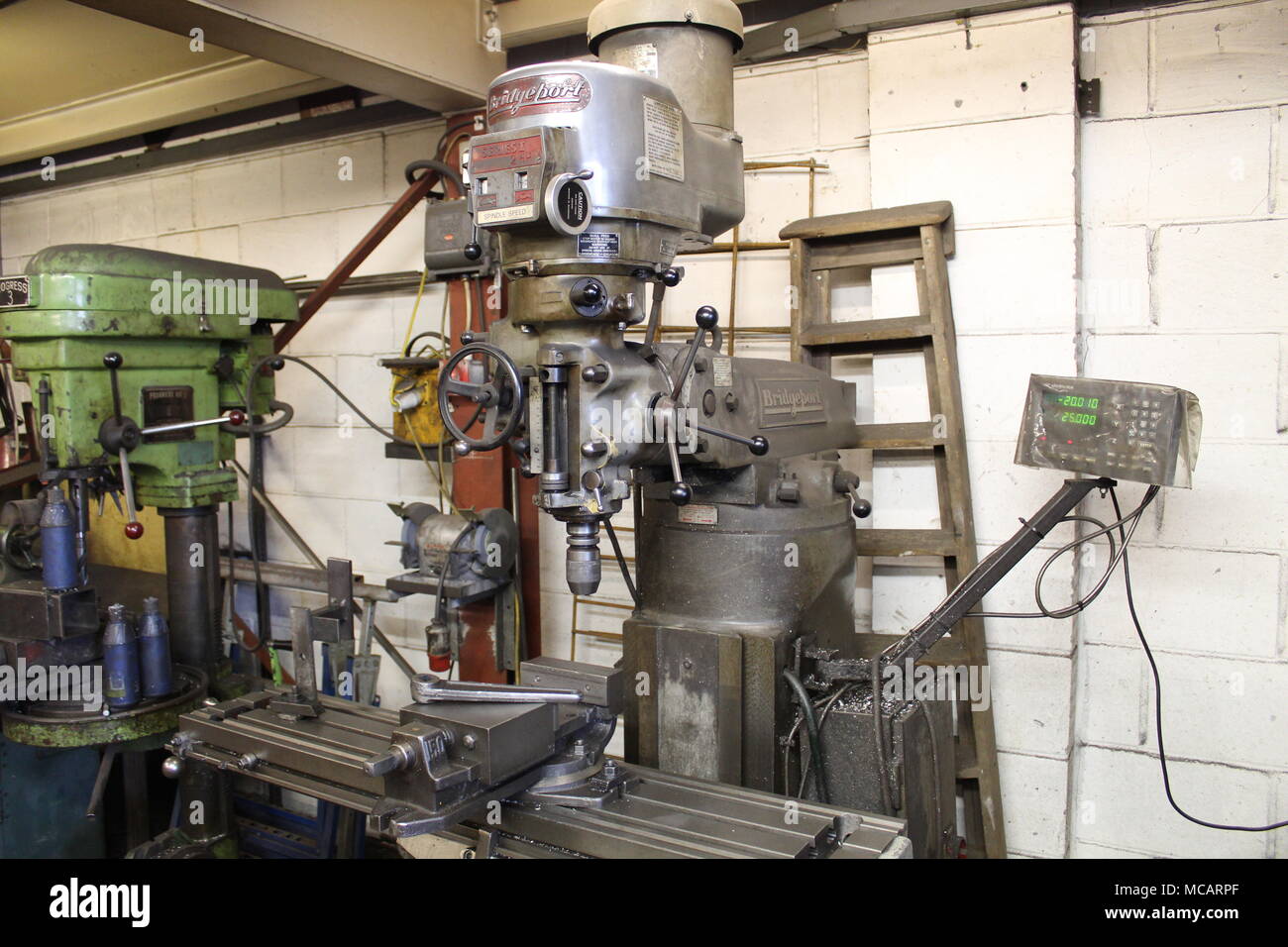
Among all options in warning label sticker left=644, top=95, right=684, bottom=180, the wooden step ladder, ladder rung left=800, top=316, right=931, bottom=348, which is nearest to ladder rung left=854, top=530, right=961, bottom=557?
the wooden step ladder

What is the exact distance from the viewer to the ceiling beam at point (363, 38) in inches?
69.1

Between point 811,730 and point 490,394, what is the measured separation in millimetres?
708

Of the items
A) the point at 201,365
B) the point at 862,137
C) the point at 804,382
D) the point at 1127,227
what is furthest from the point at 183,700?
the point at 1127,227

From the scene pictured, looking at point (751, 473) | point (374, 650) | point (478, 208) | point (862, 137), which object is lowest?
point (374, 650)

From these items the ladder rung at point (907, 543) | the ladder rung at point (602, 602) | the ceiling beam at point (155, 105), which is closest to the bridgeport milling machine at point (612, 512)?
the ladder rung at point (907, 543)

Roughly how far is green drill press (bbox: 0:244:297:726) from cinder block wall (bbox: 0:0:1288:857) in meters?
1.29

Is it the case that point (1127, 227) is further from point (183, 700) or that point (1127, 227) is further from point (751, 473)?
point (183, 700)

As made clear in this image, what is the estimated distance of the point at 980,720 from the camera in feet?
6.37

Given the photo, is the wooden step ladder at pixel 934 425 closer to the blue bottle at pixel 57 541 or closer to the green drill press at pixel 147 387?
the green drill press at pixel 147 387

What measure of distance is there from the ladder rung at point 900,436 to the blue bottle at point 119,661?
1607 mm

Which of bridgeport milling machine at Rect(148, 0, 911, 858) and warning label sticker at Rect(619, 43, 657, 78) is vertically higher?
warning label sticker at Rect(619, 43, 657, 78)

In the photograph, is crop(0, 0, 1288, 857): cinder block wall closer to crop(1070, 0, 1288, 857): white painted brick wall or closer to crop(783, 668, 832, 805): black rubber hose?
crop(1070, 0, 1288, 857): white painted brick wall

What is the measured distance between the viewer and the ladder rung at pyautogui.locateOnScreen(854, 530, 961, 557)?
197cm

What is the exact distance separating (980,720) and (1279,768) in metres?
0.54
